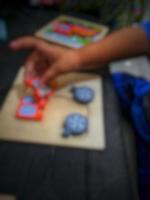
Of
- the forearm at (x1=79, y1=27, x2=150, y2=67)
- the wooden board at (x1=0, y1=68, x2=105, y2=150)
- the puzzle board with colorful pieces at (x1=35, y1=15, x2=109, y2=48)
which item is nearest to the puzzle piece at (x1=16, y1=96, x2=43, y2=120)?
the wooden board at (x1=0, y1=68, x2=105, y2=150)

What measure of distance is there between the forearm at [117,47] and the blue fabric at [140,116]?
62 millimetres

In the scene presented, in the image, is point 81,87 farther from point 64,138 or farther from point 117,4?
point 117,4

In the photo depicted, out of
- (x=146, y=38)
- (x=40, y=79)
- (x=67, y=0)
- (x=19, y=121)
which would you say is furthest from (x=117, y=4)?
(x=19, y=121)

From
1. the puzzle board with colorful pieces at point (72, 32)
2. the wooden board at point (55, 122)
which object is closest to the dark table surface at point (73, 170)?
the wooden board at point (55, 122)

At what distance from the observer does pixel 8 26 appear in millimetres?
851

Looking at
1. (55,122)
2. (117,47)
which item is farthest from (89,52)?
(55,122)

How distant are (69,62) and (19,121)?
0.18 meters

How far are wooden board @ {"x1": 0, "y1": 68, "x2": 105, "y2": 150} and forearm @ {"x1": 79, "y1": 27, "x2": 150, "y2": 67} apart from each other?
0.20 feet

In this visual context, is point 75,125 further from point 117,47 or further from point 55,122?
point 117,47

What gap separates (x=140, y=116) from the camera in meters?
0.53

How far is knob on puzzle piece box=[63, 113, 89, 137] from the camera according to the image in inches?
19.7

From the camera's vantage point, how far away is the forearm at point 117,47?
62 centimetres

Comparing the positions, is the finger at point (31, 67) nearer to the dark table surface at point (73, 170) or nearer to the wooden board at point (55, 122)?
the wooden board at point (55, 122)

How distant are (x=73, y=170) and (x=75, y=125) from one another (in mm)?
84
